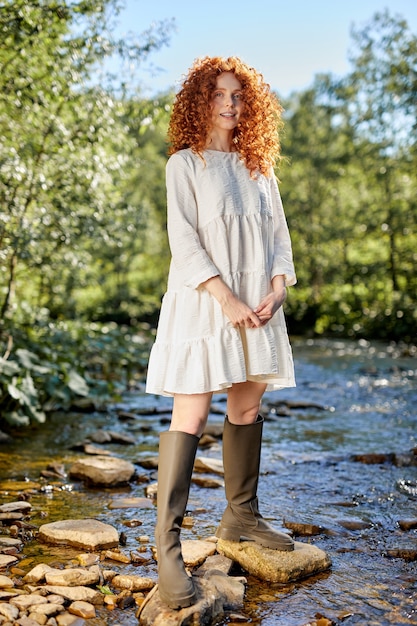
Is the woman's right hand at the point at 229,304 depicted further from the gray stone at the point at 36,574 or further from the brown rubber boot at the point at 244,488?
the gray stone at the point at 36,574

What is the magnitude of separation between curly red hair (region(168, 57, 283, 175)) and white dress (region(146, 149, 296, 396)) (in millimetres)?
57

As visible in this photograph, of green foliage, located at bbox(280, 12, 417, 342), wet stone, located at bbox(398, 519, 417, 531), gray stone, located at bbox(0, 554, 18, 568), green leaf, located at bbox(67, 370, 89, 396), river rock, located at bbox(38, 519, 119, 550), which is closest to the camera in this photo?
gray stone, located at bbox(0, 554, 18, 568)

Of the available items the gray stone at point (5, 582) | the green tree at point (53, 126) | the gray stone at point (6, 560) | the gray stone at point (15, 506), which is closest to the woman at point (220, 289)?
the gray stone at point (5, 582)

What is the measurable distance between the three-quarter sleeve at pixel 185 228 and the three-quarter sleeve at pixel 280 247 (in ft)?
1.04

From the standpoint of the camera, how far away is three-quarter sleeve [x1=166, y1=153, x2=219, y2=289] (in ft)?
8.21

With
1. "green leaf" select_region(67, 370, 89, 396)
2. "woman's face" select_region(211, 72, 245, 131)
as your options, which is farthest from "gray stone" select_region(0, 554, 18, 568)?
"green leaf" select_region(67, 370, 89, 396)

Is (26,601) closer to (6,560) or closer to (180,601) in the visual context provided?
(6,560)

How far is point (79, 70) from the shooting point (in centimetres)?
514

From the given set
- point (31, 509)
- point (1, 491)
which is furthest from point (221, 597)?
point (1, 491)

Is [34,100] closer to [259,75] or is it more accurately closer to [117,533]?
[259,75]

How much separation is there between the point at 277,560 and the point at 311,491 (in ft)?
4.20

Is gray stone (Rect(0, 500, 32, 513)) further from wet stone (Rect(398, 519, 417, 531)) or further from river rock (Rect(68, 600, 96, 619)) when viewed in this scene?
wet stone (Rect(398, 519, 417, 531))

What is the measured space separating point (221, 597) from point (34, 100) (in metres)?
3.69

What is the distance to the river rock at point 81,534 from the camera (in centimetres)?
301
